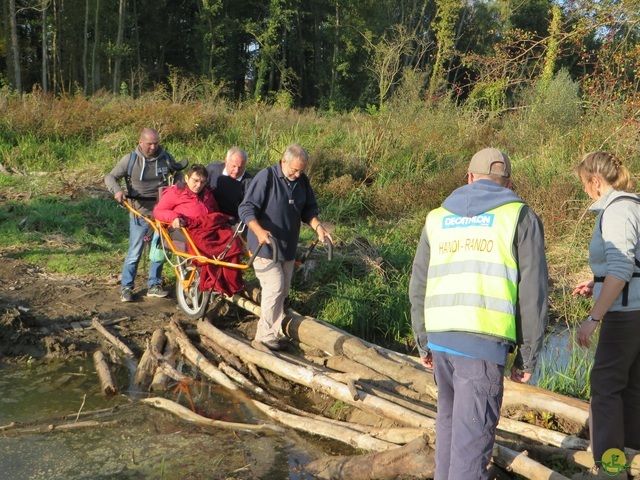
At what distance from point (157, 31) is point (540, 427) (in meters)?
40.2

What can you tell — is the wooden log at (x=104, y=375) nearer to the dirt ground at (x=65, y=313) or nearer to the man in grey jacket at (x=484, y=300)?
the dirt ground at (x=65, y=313)

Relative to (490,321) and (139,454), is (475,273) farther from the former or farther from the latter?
(139,454)

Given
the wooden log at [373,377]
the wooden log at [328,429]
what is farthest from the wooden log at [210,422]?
the wooden log at [373,377]

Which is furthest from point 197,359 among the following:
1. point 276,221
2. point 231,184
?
point 231,184

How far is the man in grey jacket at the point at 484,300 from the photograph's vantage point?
11.1 ft

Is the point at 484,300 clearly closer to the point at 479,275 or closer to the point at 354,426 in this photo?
the point at 479,275

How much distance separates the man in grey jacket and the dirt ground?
4.76 m

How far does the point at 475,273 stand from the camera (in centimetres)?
346

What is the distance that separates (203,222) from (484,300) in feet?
16.1

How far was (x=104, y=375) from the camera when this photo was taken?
6402 mm

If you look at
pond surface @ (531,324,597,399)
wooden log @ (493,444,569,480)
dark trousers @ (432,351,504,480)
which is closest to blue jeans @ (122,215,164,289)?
pond surface @ (531,324,597,399)

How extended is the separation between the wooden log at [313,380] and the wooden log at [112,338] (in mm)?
863

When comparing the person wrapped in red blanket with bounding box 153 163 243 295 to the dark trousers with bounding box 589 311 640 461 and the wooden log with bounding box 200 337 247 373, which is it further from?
the dark trousers with bounding box 589 311 640 461

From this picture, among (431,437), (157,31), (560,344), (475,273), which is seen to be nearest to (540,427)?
(431,437)
